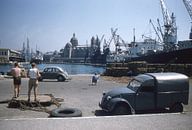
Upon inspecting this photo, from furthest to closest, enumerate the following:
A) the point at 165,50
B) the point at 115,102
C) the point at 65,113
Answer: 1. the point at 165,50
2. the point at 65,113
3. the point at 115,102

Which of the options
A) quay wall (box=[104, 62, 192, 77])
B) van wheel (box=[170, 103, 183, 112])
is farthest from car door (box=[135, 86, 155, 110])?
quay wall (box=[104, 62, 192, 77])

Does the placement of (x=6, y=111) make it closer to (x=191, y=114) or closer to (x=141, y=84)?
(x=141, y=84)

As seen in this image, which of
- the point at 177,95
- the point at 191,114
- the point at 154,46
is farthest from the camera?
the point at 154,46

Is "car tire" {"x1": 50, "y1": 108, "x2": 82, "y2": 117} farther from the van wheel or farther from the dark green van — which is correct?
the van wheel

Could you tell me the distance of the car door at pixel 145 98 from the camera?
11609 millimetres

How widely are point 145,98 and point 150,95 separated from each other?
270 millimetres

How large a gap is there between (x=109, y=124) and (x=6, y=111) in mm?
5083

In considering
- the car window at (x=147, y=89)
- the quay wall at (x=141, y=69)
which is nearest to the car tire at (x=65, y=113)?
the car window at (x=147, y=89)

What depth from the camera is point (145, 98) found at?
11.7 metres

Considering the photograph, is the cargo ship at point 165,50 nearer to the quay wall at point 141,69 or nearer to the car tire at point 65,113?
the quay wall at point 141,69

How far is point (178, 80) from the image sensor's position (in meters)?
12.1

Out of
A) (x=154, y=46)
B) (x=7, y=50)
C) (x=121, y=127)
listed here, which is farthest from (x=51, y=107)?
(x=7, y=50)

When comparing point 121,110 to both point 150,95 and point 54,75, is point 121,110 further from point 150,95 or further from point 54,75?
point 54,75

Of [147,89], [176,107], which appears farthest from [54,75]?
[176,107]
